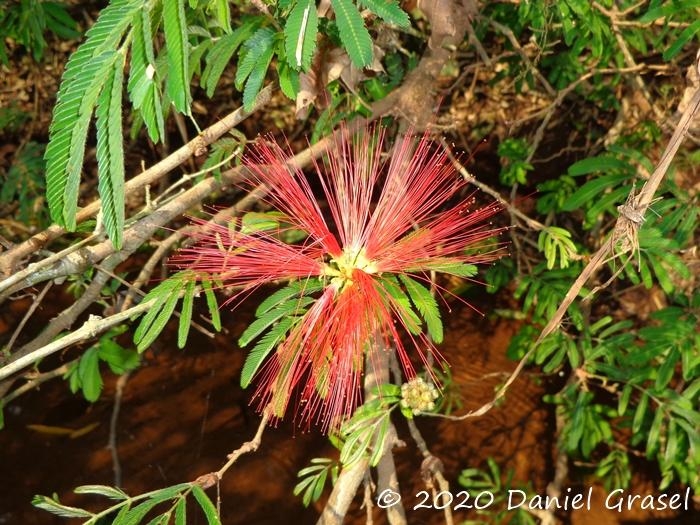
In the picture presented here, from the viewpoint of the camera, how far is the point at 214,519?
1.03m

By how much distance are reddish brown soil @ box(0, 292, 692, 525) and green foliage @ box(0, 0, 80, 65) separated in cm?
102

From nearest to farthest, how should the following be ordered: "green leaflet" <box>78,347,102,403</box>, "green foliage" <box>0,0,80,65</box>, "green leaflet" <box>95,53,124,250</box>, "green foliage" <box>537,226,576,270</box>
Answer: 1. "green leaflet" <box>95,53,124,250</box>
2. "green foliage" <box>537,226,576,270</box>
3. "green leaflet" <box>78,347,102,403</box>
4. "green foliage" <box>0,0,80,65</box>

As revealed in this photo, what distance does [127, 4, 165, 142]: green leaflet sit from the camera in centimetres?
74

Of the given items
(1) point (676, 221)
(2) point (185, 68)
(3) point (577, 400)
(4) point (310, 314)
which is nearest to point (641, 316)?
(3) point (577, 400)

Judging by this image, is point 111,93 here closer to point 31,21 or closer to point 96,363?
point 96,363

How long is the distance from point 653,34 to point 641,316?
961 millimetres

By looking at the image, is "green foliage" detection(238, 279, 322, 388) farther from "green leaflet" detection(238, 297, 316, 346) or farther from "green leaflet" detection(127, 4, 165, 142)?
"green leaflet" detection(127, 4, 165, 142)

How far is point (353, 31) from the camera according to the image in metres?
0.88

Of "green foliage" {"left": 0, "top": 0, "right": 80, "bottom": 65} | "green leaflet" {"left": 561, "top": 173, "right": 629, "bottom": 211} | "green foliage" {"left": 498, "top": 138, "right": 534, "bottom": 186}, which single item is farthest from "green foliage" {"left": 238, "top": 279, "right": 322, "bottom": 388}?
"green foliage" {"left": 0, "top": 0, "right": 80, "bottom": 65}

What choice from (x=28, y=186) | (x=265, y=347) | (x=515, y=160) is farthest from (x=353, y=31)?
(x=28, y=186)

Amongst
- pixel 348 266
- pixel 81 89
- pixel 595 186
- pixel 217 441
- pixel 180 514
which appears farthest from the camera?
A: pixel 217 441

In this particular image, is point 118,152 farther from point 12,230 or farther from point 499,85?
point 499,85

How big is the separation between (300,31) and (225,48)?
39 cm

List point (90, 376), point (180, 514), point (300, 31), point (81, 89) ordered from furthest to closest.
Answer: point (90, 376) → point (180, 514) → point (300, 31) → point (81, 89)
